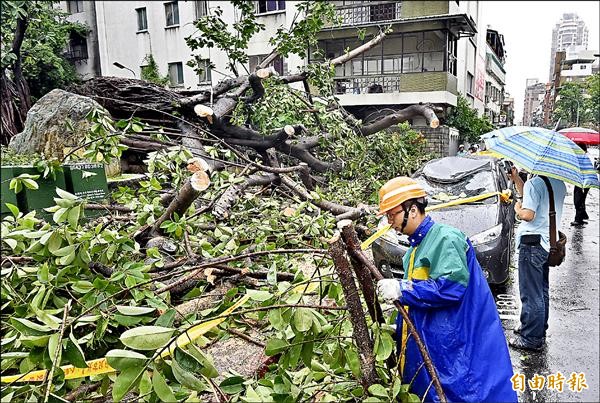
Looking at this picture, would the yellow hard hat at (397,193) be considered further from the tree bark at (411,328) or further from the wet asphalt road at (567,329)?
the wet asphalt road at (567,329)

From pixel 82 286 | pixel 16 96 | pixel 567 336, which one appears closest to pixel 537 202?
pixel 567 336

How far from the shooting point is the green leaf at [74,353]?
168cm

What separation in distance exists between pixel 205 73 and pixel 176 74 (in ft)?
5.51

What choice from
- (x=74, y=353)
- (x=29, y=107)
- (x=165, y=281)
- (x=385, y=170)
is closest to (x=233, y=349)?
(x=165, y=281)

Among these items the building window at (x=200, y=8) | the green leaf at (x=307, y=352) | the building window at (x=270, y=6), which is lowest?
the green leaf at (x=307, y=352)

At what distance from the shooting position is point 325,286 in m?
2.08

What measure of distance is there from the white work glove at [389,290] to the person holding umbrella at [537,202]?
1932 millimetres

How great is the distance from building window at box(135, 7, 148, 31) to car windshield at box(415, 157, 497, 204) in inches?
140

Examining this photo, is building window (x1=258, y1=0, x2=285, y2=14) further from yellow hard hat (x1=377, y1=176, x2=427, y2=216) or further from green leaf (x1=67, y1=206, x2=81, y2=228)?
yellow hard hat (x1=377, y1=176, x2=427, y2=216)

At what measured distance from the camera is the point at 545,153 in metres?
Answer: 3.24

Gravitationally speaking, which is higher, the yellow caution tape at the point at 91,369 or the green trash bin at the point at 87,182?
the green trash bin at the point at 87,182

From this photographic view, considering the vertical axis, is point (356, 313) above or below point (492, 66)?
below

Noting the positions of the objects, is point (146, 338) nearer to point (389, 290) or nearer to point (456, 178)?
point (389, 290)

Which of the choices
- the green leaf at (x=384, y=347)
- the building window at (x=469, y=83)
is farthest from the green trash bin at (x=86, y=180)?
the building window at (x=469, y=83)
